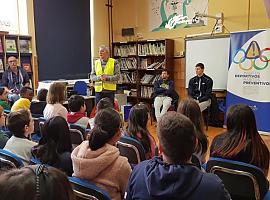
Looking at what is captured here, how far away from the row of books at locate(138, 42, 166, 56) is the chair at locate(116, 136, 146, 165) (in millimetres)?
4840

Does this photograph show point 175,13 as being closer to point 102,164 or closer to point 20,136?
point 20,136

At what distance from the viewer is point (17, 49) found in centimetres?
656

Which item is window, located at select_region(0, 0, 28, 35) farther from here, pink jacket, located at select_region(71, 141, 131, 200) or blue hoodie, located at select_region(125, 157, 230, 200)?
blue hoodie, located at select_region(125, 157, 230, 200)

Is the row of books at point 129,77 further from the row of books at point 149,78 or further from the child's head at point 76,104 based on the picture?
the child's head at point 76,104

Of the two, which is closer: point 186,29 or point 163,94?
point 163,94

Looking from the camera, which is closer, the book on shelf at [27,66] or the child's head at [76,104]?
the child's head at [76,104]

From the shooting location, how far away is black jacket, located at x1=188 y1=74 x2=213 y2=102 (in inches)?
232

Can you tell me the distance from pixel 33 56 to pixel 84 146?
5785mm

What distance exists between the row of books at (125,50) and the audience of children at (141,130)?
520 centimetres

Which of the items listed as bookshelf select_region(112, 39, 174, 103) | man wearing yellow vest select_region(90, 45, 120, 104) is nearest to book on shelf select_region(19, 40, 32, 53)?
bookshelf select_region(112, 39, 174, 103)

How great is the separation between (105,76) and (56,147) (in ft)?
9.07

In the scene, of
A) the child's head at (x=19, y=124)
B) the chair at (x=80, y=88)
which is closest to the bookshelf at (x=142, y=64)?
the chair at (x=80, y=88)

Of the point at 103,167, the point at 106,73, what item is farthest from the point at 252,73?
the point at 103,167

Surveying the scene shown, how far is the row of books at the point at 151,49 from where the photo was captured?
23.0ft
